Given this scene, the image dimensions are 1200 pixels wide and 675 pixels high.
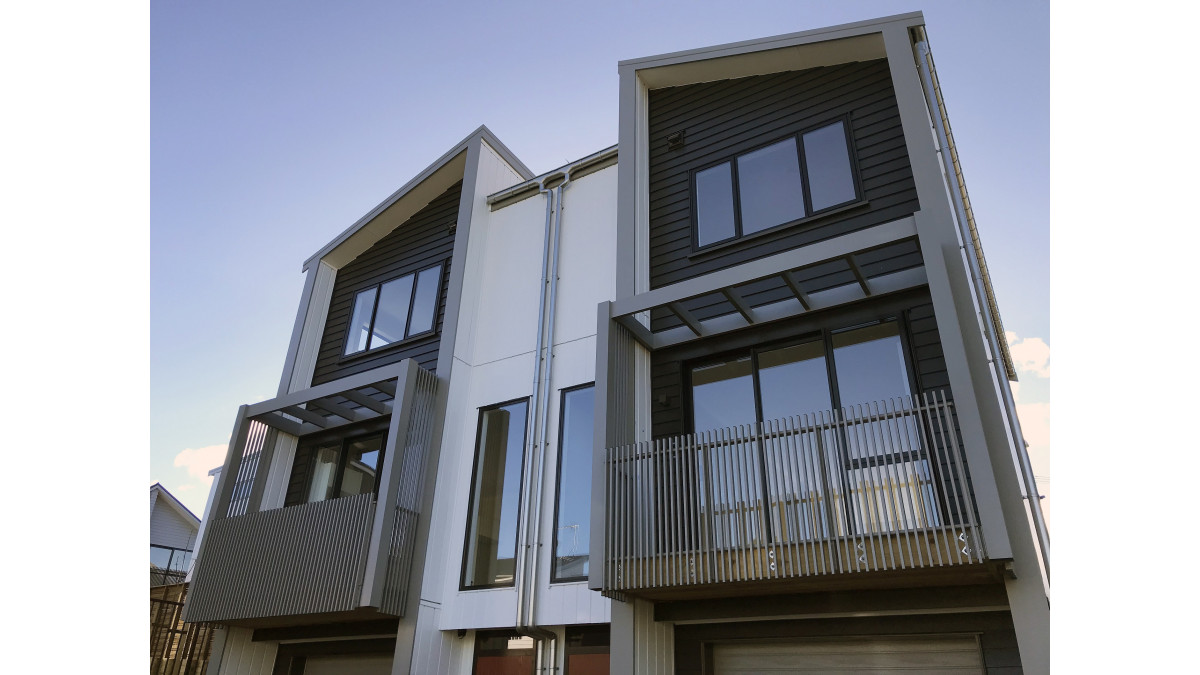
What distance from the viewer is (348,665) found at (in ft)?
34.2

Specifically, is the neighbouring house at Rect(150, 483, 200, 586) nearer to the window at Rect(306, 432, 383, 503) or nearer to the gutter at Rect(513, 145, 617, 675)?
the window at Rect(306, 432, 383, 503)

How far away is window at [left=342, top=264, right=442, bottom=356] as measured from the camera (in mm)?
12414

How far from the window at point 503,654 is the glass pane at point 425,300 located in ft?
16.3

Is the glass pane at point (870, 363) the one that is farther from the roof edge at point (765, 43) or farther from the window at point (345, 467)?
the window at point (345, 467)

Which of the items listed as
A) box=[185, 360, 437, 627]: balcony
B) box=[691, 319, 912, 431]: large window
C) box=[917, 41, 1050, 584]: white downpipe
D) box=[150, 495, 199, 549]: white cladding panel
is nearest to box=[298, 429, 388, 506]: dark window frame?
box=[185, 360, 437, 627]: balcony

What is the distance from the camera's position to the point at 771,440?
6.96m

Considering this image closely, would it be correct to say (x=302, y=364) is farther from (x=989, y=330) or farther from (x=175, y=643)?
(x=989, y=330)

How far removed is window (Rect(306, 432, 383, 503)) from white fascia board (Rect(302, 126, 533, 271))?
3.84 m

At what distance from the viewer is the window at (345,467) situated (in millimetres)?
11539

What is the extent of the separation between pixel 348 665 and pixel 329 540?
2.19 metres

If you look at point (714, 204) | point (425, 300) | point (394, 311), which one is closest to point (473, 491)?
point (425, 300)
